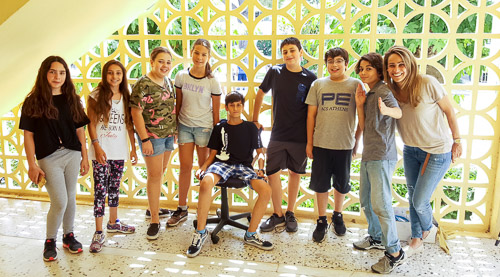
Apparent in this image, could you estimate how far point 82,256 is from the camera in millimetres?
2695

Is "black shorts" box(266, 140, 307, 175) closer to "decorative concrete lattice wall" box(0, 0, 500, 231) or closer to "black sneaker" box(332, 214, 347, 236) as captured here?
"decorative concrete lattice wall" box(0, 0, 500, 231)

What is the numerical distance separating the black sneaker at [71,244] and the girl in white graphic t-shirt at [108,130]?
8 centimetres

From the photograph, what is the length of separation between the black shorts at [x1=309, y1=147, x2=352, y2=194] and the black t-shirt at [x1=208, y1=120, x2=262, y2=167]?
47 centimetres

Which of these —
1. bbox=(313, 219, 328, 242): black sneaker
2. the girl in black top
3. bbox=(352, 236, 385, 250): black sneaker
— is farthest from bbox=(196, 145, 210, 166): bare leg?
bbox=(352, 236, 385, 250): black sneaker

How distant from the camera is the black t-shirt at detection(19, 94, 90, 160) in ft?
8.04

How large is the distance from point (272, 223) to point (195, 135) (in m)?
0.92

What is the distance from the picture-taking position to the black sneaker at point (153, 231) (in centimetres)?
294

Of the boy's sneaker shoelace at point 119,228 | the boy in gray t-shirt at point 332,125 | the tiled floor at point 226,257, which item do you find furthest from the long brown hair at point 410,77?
the boy's sneaker shoelace at point 119,228

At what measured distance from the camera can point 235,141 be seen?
9.62 ft

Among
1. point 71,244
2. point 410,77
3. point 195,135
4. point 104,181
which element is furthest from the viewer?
point 195,135

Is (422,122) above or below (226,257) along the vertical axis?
above

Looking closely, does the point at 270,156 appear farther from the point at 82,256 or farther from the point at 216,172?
the point at 82,256

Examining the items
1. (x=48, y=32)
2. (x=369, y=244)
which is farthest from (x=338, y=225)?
(x=48, y=32)

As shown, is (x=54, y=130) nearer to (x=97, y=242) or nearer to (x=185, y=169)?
(x=97, y=242)
